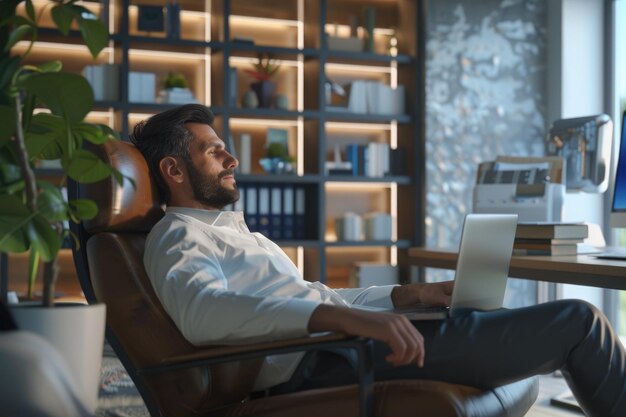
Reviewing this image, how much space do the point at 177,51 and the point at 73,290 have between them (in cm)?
166

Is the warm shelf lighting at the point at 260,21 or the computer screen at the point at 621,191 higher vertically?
the warm shelf lighting at the point at 260,21

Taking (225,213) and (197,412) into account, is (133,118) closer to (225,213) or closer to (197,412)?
(225,213)

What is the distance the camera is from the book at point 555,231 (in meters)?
2.79

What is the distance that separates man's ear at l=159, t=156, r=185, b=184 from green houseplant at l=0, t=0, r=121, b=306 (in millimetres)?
653

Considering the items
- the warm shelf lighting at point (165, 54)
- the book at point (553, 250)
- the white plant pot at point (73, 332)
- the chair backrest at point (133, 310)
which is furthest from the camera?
the warm shelf lighting at point (165, 54)

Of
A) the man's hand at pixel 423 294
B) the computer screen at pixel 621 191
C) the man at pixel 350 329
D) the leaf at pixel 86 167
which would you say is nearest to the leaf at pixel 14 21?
the leaf at pixel 86 167

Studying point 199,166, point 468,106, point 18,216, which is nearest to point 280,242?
point 468,106

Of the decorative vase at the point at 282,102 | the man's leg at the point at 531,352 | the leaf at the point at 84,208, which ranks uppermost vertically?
the decorative vase at the point at 282,102

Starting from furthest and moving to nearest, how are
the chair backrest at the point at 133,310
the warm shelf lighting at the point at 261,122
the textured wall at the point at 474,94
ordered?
the textured wall at the point at 474,94 < the warm shelf lighting at the point at 261,122 < the chair backrest at the point at 133,310

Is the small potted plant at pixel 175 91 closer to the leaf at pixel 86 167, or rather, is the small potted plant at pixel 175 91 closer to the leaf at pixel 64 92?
the leaf at pixel 86 167

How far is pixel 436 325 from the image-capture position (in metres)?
1.84

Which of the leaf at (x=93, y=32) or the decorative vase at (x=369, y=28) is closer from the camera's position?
the leaf at (x=93, y=32)

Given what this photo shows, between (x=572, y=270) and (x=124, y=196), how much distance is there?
1.33 m

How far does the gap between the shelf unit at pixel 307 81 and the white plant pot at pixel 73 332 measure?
12.0 feet
